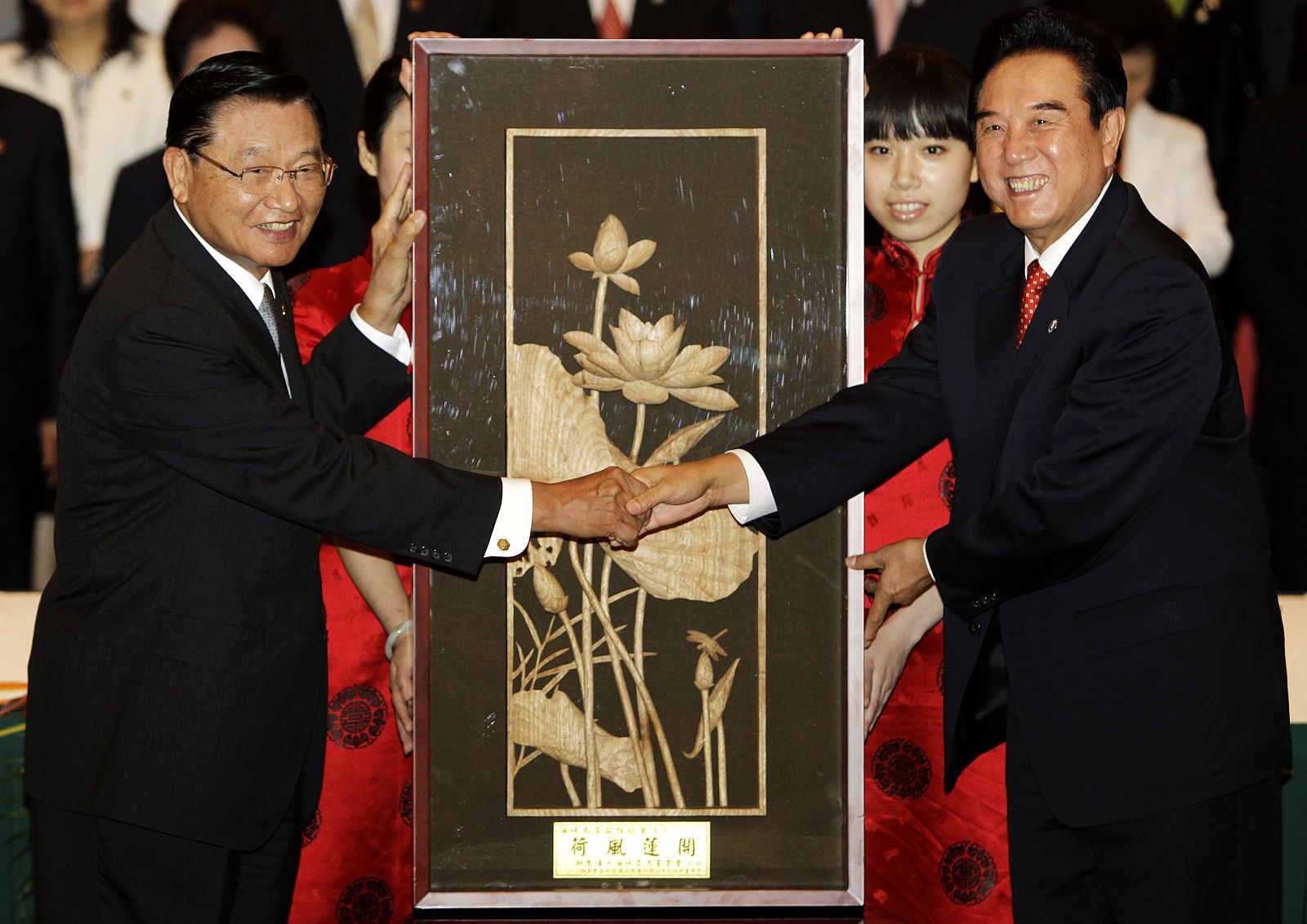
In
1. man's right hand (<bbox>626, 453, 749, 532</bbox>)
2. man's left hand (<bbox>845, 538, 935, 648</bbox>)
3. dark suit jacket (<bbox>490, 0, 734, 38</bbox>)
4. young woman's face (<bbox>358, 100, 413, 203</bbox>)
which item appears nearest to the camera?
man's right hand (<bbox>626, 453, 749, 532</bbox>)

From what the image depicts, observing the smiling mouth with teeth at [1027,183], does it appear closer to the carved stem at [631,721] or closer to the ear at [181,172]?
the carved stem at [631,721]

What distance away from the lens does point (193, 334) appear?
1.53 metres

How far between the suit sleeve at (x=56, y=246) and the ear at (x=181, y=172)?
1875 mm

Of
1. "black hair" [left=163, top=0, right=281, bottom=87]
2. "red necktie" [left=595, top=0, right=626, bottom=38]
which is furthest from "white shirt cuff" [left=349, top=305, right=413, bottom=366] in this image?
"black hair" [left=163, top=0, right=281, bottom=87]

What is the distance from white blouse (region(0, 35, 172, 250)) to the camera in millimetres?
3291

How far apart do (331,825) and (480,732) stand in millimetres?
506

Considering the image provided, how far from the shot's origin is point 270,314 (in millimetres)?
1679

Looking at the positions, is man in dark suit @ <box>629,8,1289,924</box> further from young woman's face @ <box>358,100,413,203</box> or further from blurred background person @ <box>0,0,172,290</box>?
blurred background person @ <box>0,0,172,290</box>

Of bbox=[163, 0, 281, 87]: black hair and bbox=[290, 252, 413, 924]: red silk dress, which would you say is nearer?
bbox=[290, 252, 413, 924]: red silk dress

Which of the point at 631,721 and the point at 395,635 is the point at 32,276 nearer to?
the point at 395,635

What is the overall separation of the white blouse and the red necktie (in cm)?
106

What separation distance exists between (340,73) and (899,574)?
2.05m

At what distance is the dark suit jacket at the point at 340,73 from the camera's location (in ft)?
10.1

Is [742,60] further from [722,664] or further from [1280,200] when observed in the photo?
[1280,200]
